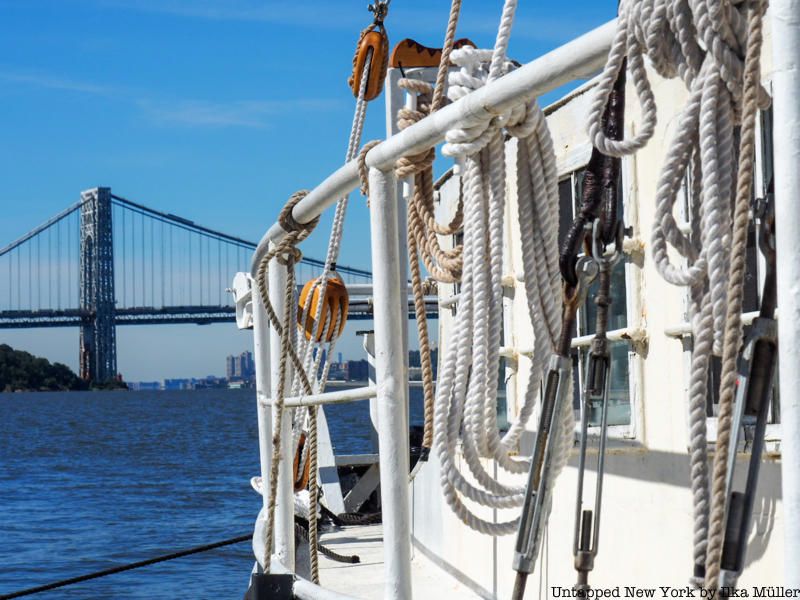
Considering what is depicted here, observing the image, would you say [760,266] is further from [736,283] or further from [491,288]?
[736,283]

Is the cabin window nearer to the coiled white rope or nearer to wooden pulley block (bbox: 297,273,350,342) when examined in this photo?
wooden pulley block (bbox: 297,273,350,342)

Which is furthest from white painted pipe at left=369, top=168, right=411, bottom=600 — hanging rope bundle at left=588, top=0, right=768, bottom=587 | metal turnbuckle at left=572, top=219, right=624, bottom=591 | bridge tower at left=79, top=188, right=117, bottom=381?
bridge tower at left=79, top=188, right=117, bottom=381

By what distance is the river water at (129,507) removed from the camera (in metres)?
15.1

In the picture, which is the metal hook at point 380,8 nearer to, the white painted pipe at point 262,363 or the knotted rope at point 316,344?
the knotted rope at point 316,344

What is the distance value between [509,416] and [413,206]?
163 centimetres

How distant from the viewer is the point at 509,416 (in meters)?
4.20

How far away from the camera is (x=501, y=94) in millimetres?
2105

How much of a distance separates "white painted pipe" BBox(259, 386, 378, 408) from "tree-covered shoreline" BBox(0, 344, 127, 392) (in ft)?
367

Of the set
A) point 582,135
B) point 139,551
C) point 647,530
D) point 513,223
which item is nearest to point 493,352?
point 647,530

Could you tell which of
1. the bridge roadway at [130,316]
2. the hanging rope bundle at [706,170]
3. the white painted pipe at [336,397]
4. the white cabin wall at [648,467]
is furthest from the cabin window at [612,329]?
the bridge roadway at [130,316]

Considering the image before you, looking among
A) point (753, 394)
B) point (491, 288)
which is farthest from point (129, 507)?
point (753, 394)

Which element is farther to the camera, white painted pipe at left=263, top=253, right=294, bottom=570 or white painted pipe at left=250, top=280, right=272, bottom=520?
white painted pipe at left=250, top=280, right=272, bottom=520

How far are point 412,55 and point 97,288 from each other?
255 feet

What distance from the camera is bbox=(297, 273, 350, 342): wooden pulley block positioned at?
4.04 meters
